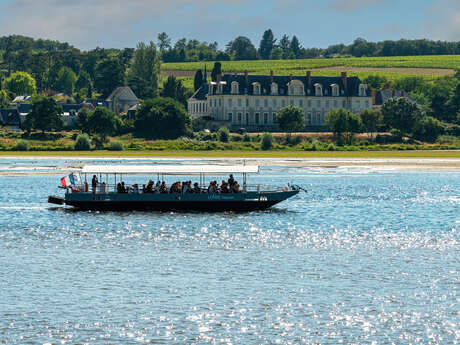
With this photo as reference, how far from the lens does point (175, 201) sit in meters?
63.2

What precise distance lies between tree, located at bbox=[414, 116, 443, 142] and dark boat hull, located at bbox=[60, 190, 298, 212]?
4647 inches

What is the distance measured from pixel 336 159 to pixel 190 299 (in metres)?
103

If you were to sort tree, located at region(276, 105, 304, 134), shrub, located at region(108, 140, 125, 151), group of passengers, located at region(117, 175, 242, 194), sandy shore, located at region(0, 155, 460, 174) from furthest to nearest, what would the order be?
tree, located at region(276, 105, 304, 134) < shrub, located at region(108, 140, 125, 151) < sandy shore, located at region(0, 155, 460, 174) < group of passengers, located at region(117, 175, 242, 194)

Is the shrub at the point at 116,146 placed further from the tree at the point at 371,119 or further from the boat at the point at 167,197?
the boat at the point at 167,197

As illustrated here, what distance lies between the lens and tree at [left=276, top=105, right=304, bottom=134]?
576 ft

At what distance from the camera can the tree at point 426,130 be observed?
17650 cm

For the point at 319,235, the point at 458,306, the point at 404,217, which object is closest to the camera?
the point at 458,306

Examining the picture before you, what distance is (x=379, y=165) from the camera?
4801 inches

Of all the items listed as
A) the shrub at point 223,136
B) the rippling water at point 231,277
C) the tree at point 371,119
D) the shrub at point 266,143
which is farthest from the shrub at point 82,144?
the rippling water at point 231,277

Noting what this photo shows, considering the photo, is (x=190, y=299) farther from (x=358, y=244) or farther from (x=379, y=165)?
(x=379, y=165)

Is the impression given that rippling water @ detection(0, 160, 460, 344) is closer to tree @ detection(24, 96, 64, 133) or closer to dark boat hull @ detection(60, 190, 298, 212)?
dark boat hull @ detection(60, 190, 298, 212)

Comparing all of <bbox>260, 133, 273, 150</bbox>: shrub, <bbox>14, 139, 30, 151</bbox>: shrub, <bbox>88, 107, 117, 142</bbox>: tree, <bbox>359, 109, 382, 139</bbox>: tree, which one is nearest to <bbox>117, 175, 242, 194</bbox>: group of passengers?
<bbox>260, 133, 273, 150</bbox>: shrub

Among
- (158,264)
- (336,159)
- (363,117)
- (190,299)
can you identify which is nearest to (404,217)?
(158,264)

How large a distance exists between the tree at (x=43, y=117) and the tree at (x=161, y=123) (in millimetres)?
17313
